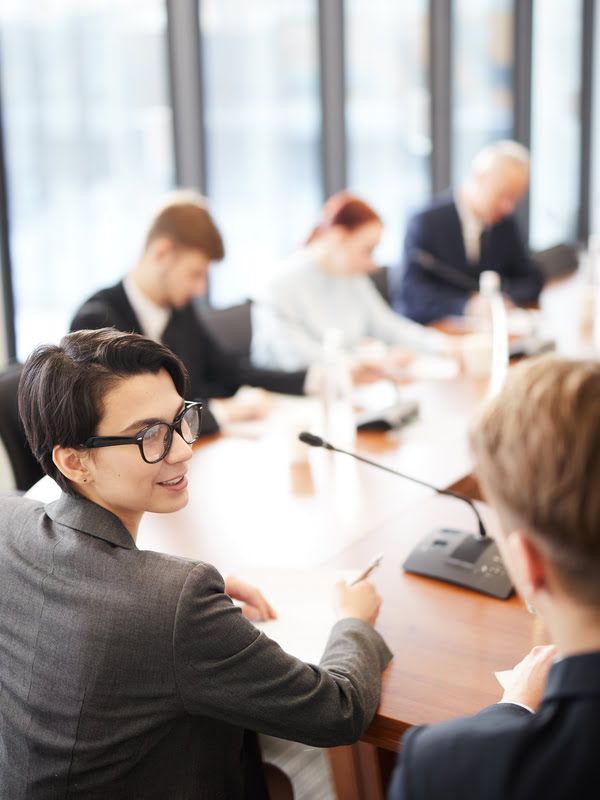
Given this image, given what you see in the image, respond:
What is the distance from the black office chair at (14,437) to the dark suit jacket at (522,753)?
5.84ft

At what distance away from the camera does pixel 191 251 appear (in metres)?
2.94

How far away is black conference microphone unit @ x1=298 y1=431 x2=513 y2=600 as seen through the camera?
73.8 inches

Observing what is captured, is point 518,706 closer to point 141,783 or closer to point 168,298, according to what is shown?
point 141,783

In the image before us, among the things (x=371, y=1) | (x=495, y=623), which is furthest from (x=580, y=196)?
(x=495, y=623)

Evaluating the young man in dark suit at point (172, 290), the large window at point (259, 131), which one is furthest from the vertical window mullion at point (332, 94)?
the young man in dark suit at point (172, 290)

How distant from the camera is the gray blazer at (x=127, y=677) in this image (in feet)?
4.44

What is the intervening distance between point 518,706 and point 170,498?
607 millimetres

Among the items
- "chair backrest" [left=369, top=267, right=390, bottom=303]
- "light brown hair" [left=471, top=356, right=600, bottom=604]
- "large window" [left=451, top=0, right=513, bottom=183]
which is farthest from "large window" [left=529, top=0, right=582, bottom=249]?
"light brown hair" [left=471, top=356, right=600, bottom=604]

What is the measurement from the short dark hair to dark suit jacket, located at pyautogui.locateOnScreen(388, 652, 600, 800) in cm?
70

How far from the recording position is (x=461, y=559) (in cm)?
195

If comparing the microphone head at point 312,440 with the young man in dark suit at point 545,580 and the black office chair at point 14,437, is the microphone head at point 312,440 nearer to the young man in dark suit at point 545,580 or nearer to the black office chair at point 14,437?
the black office chair at point 14,437

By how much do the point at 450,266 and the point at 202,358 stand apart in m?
1.97

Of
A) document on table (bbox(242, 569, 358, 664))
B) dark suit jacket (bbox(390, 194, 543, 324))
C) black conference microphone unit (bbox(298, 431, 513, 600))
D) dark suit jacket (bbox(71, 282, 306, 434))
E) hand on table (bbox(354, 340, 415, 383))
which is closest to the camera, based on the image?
document on table (bbox(242, 569, 358, 664))

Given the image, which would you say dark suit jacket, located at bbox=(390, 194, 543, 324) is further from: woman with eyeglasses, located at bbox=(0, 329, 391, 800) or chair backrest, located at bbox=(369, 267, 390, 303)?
woman with eyeglasses, located at bbox=(0, 329, 391, 800)
